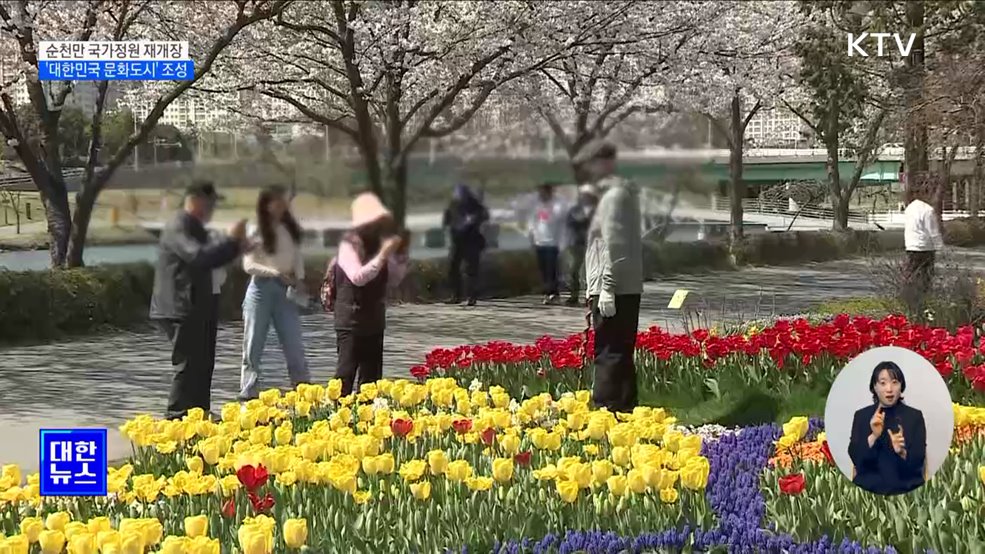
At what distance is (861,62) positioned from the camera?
16250 mm

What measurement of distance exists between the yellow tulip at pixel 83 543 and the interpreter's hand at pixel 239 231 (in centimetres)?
132

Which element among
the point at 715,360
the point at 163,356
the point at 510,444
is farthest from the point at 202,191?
the point at 163,356

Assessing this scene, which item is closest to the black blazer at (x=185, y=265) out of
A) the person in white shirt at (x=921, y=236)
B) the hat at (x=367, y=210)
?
the hat at (x=367, y=210)

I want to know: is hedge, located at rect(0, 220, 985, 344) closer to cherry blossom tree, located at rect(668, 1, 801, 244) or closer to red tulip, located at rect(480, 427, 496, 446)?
cherry blossom tree, located at rect(668, 1, 801, 244)

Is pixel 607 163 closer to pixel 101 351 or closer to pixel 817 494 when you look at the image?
pixel 817 494

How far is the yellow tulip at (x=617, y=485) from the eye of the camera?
315 centimetres

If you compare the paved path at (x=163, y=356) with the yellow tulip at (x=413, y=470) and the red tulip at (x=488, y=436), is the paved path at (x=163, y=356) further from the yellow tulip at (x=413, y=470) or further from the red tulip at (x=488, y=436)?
the yellow tulip at (x=413, y=470)

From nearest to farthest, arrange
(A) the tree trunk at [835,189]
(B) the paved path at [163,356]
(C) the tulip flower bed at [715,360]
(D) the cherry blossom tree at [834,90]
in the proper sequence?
(C) the tulip flower bed at [715,360], (B) the paved path at [163,356], (D) the cherry blossom tree at [834,90], (A) the tree trunk at [835,189]

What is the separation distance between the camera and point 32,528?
9.45 feet

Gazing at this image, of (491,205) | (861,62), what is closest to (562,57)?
(861,62)

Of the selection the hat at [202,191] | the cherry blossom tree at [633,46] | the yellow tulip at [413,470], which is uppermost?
the cherry blossom tree at [633,46]

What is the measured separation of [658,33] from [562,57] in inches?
71.5

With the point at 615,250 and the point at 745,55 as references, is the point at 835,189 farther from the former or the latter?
the point at 615,250

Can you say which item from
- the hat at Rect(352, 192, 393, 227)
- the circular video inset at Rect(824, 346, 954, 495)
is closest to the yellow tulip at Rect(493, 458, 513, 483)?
the hat at Rect(352, 192, 393, 227)
